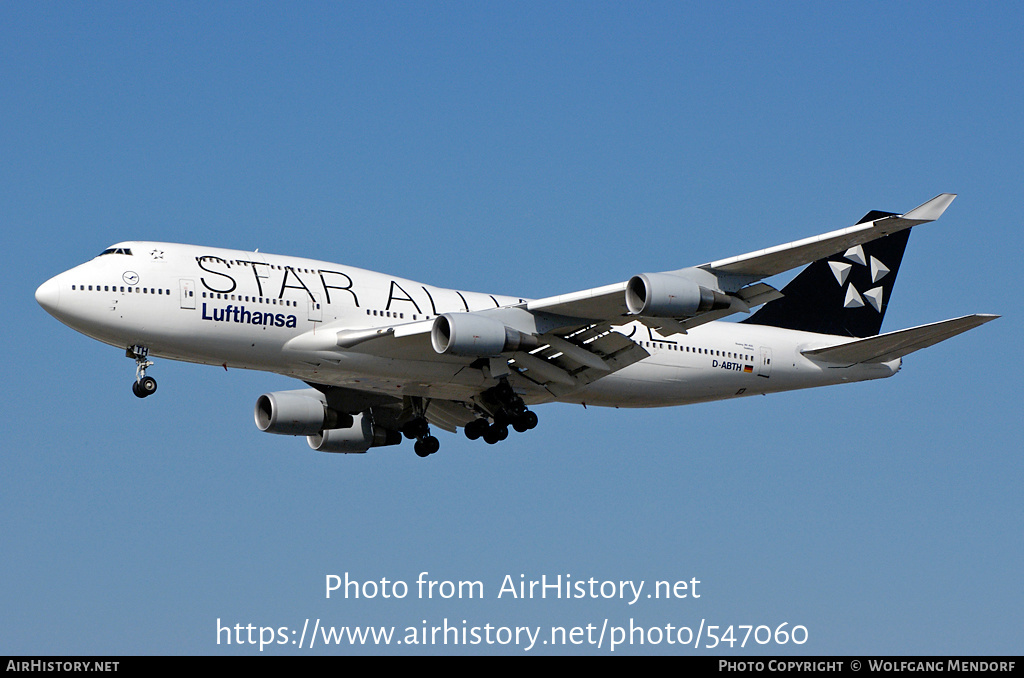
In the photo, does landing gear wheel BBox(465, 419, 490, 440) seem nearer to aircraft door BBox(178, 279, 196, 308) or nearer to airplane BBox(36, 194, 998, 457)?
airplane BBox(36, 194, 998, 457)

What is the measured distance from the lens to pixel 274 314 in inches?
1266

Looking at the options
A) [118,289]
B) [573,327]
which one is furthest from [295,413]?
[573,327]

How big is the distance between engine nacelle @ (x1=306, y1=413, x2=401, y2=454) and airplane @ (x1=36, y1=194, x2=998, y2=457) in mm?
53

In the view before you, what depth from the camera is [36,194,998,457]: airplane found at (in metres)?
31.2

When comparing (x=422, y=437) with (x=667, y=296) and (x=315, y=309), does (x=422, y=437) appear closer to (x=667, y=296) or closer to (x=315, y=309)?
(x=315, y=309)

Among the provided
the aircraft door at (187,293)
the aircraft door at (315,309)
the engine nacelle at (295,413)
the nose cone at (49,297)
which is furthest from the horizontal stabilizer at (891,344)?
the nose cone at (49,297)

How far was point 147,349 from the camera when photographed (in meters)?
31.8

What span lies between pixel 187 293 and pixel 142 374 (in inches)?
92.0

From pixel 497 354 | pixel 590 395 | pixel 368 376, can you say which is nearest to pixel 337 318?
pixel 368 376

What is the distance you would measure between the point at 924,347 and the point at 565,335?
10.6 meters
